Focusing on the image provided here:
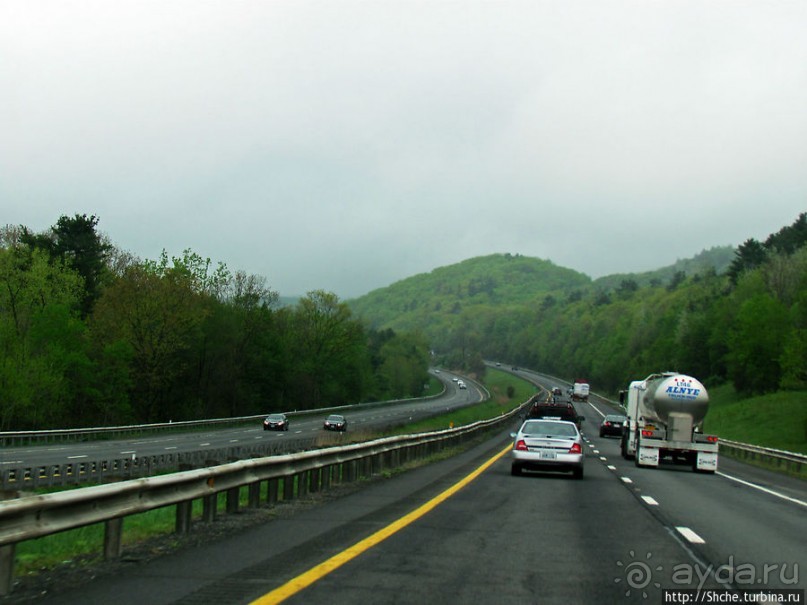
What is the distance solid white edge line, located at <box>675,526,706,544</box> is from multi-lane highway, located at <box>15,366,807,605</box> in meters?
0.02

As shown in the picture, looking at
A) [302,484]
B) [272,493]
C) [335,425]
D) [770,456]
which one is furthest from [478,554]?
[335,425]

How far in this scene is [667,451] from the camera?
103 ft

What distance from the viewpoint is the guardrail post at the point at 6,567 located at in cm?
775

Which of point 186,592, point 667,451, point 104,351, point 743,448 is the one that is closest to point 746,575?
point 186,592

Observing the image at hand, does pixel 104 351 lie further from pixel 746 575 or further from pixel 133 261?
pixel 746 575

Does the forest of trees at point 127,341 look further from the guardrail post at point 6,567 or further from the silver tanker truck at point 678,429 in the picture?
the guardrail post at point 6,567

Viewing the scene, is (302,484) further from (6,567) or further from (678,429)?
(678,429)

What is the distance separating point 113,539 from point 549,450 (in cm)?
1517

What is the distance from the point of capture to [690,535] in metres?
12.6

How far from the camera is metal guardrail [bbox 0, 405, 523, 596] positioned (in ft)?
26.1

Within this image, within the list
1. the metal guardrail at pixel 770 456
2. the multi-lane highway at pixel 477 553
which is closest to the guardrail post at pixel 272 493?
the multi-lane highway at pixel 477 553

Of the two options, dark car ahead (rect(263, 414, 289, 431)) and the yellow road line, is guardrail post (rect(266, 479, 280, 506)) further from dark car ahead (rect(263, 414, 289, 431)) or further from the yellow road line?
dark car ahead (rect(263, 414, 289, 431))

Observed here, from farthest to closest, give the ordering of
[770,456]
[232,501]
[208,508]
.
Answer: [770,456], [232,501], [208,508]

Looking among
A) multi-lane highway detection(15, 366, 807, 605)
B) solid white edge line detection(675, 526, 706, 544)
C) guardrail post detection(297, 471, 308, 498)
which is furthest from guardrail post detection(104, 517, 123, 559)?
solid white edge line detection(675, 526, 706, 544)
